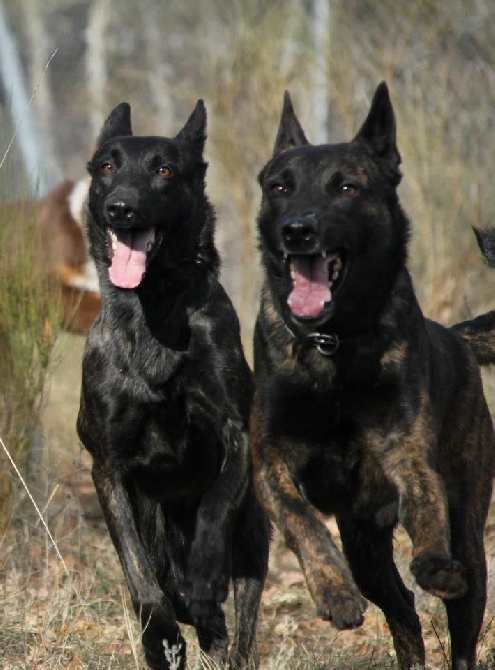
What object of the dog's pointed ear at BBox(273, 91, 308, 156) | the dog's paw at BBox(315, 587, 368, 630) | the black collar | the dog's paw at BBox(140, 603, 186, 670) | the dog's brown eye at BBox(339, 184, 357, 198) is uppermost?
the dog's pointed ear at BBox(273, 91, 308, 156)

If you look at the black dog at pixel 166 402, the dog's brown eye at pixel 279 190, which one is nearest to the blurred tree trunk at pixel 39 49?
the black dog at pixel 166 402

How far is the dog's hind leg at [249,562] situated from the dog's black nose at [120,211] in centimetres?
129

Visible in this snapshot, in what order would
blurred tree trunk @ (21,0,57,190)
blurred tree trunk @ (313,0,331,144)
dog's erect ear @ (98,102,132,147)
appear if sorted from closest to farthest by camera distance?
dog's erect ear @ (98,102,132,147), blurred tree trunk @ (313,0,331,144), blurred tree trunk @ (21,0,57,190)

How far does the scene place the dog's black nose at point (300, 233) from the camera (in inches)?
170

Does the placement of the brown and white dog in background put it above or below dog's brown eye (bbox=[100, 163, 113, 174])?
below

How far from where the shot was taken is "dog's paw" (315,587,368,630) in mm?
3932

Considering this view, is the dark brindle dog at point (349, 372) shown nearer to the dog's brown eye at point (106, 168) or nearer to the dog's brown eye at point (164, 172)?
the dog's brown eye at point (164, 172)

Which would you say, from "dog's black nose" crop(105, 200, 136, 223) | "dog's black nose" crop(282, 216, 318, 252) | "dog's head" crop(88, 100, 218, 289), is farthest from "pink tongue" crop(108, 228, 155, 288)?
"dog's black nose" crop(282, 216, 318, 252)

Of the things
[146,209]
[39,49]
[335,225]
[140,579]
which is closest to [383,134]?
[335,225]

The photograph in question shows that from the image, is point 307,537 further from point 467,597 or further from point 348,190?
A: point 348,190

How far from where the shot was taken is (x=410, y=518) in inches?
171

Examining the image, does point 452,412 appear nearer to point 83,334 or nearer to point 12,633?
point 12,633

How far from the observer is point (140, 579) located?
4910 millimetres

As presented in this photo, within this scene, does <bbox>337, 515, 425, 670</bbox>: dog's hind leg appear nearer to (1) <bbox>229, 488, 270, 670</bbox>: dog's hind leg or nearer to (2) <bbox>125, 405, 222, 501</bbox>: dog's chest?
(1) <bbox>229, 488, 270, 670</bbox>: dog's hind leg
